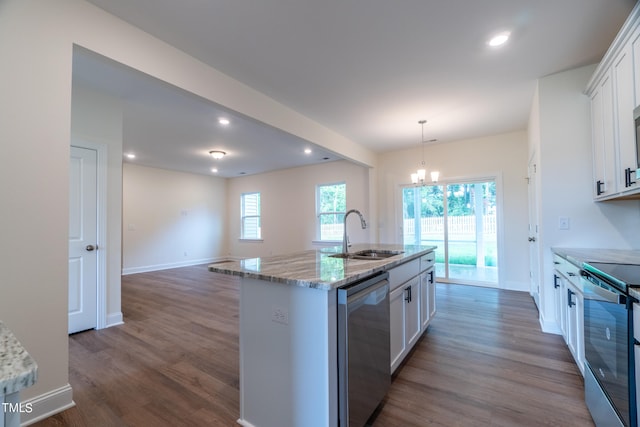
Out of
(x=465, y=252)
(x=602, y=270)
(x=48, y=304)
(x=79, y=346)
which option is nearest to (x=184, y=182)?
(x=79, y=346)

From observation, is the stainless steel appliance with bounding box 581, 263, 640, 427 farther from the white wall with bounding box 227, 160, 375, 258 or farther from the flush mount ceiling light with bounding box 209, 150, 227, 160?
the flush mount ceiling light with bounding box 209, 150, 227, 160

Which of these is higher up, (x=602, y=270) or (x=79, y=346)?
(x=602, y=270)

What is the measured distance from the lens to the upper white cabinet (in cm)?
188

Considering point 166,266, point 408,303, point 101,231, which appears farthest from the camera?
point 166,266

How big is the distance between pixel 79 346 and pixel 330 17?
3847 millimetres

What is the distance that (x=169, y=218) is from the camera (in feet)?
24.4

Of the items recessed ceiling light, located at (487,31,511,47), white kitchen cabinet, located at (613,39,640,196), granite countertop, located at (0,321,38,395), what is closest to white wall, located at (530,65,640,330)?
white kitchen cabinet, located at (613,39,640,196)

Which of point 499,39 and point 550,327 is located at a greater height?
point 499,39

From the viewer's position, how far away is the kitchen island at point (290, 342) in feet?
4.61

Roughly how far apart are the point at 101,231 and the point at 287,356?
10.2 ft

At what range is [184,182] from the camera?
25.6ft

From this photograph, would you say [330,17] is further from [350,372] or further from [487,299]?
[487,299]

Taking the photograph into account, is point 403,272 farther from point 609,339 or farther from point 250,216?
point 250,216

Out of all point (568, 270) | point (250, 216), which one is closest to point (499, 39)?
point (568, 270)
